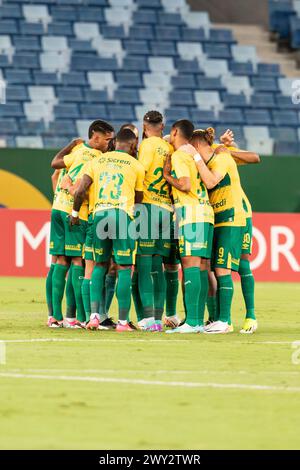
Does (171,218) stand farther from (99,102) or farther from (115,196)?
(99,102)

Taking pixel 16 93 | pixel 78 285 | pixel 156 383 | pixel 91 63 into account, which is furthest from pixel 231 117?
pixel 156 383

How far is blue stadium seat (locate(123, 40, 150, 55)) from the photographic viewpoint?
29.4 metres

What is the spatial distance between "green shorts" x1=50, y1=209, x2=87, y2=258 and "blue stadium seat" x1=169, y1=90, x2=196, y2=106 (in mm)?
16581

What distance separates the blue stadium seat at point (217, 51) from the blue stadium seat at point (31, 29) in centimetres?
440

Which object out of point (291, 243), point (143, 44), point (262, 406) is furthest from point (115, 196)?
point (143, 44)

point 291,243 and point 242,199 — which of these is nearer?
point 242,199

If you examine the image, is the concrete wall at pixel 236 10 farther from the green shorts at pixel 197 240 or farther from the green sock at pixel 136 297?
the green shorts at pixel 197 240

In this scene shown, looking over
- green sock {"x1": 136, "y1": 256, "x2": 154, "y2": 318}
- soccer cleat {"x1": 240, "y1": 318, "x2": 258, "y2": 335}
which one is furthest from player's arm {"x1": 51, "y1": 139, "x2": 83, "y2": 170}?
soccer cleat {"x1": 240, "y1": 318, "x2": 258, "y2": 335}

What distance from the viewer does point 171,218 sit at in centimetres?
1156

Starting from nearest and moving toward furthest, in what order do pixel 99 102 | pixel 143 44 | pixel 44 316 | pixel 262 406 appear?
1. pixel 262 406
2. pixel 44 316
3. pixel 99 102
4. pixel 143 44

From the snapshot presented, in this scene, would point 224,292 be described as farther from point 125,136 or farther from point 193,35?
point 193,35

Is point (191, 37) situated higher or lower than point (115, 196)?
higher

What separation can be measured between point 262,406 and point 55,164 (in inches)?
235

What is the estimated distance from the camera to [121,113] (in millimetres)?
27000
